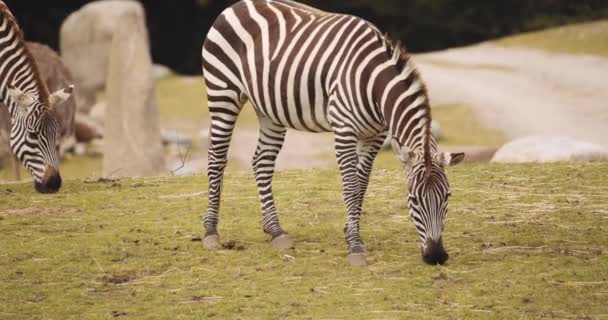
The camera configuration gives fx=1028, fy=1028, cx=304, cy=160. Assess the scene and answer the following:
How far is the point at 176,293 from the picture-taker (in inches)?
235

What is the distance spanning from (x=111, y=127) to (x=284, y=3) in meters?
7.86

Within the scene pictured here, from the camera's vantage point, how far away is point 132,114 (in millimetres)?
14984

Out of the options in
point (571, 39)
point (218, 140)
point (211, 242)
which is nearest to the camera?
point (211, 242)

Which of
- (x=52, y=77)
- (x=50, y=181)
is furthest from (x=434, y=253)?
(x=52, y=77)

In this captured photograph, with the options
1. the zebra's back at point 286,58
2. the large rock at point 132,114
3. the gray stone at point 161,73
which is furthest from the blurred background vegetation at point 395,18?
the zebra's back at point 286,58

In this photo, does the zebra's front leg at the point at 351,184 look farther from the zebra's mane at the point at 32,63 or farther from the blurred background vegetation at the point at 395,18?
the blurred background vegetation at the point at 395,18

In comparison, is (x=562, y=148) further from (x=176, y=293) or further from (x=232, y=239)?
(x=176, y=293)

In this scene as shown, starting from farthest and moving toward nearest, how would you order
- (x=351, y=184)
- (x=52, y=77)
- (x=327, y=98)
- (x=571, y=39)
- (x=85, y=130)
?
1. (x=571, y=39)
2. (x=85, y=130)
3. (x=52, y=77)
4. (x=327, y=98)
5. (x=351, y=184)

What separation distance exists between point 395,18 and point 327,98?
1983 centimetres

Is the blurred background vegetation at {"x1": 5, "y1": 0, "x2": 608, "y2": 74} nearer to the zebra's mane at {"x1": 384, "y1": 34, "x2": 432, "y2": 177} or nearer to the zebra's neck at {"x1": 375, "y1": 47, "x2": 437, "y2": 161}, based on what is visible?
the zebra's mane at {"x1": 384, "y1": 34, "x2": 432, "y2": 177}

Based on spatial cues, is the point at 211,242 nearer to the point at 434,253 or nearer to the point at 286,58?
the point at 286,58

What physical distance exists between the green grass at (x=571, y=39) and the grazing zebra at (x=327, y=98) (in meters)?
13.9

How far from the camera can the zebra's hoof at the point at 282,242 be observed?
7.07 metres

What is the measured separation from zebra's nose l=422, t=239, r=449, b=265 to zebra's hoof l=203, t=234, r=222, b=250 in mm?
1602
